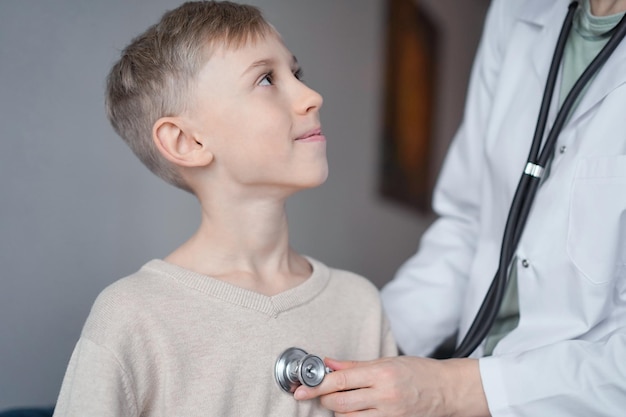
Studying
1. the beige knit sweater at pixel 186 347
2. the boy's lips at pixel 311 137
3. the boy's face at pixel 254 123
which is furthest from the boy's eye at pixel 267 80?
the beige knit sweater at pixel 186 347

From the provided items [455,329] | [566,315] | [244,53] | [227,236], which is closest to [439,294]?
[455,329]

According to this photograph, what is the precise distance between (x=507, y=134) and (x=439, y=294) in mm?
387

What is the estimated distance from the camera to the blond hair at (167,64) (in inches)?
49.2

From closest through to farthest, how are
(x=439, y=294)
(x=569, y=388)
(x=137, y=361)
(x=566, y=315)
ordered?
(x=137, y=361), (x=569, y=388), (x=566, y=315), (x=439, y=294)

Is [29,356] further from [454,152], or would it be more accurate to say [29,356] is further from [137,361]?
[454,152]

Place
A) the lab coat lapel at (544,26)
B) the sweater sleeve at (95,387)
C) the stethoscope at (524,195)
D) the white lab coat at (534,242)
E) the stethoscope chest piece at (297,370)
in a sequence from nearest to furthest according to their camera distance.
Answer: the sweater sleeve at (95,387) → the stethoscope chest piece at (297,370) → the white lab coat at (534,242) → the stethoscope at (524,195) → the lab coat lapel at (544,26)

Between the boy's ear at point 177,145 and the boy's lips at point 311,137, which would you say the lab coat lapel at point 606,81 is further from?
the boy's ear at point 177,145

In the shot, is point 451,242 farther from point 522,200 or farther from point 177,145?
point 177,145

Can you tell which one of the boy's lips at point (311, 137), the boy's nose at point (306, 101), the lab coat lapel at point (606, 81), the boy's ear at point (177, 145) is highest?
the lab coat lapel at point (606, 81)

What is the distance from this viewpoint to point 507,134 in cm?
153

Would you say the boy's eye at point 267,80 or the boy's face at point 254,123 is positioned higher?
the boy's eye at point 267,80

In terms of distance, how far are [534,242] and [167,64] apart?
0.76m

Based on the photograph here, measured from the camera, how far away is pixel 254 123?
48.1 inches

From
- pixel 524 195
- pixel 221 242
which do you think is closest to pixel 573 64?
pixel 524 195
